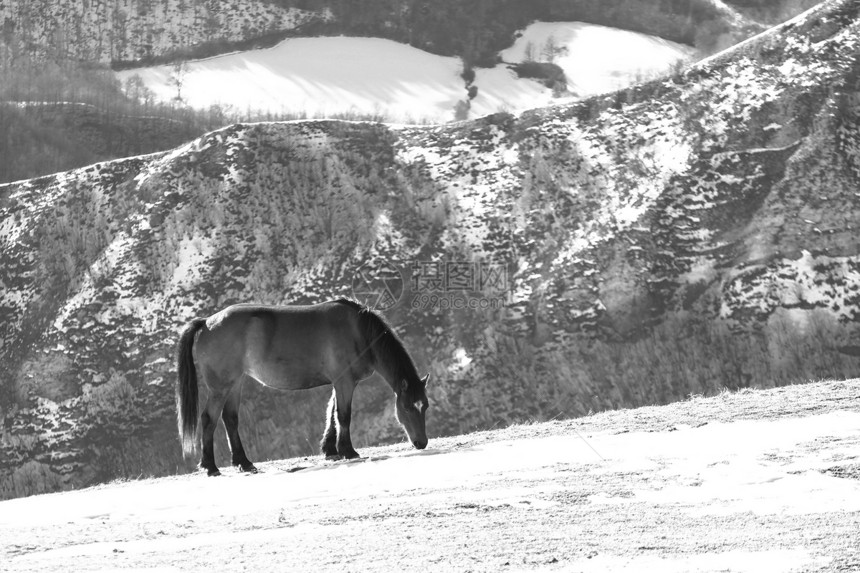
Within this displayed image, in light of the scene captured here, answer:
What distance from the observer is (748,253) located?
35.2 m

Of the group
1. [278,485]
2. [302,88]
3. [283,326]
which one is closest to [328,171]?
[283,326]

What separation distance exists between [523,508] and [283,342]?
5.95 m

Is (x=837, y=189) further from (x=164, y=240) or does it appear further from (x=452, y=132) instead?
(x=164, y=240)

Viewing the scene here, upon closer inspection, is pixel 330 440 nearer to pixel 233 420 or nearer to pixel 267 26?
pixel 233 420

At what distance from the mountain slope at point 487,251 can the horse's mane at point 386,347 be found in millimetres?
16745

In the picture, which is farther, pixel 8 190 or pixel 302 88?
pixel 302 88

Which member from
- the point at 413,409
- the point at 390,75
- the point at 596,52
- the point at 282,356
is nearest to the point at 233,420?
the point at 282,356

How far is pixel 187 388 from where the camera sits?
13828mm

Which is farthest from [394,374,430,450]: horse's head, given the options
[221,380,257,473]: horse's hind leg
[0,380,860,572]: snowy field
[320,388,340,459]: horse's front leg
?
[221,380,257,473]: horse's hind leg

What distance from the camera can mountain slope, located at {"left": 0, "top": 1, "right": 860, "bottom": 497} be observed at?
3192cm

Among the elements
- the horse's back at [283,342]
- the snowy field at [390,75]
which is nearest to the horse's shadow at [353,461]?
the horse's back at [283,342]

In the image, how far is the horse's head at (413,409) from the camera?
13.3 meters

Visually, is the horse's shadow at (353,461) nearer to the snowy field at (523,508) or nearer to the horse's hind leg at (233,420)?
the snowy field at (523,508)

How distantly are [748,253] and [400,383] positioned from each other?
80.5 feet
